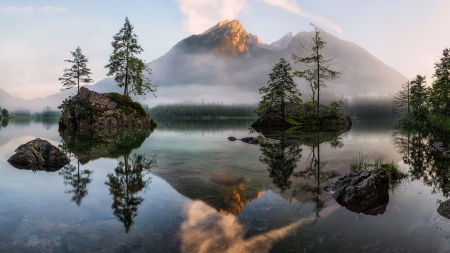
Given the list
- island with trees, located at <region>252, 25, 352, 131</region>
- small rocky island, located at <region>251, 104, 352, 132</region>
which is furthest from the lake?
small rocky island, located at <region>251, 104, 352, 132</region>

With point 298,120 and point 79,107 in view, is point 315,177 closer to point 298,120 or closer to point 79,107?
point 298,120

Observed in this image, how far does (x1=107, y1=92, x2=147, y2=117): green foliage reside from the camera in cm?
5072

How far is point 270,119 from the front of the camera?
51.7 metres

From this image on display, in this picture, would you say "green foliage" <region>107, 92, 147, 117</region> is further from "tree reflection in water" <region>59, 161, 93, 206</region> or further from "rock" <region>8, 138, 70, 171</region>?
"tree reflection in water" <region>59, 161, 93, 206</region>

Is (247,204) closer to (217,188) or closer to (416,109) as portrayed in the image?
(217,188)

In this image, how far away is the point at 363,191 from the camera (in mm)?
8094

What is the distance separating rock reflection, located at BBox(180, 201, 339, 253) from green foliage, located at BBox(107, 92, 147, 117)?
48.5 m

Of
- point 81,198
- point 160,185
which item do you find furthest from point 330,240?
point 81,198

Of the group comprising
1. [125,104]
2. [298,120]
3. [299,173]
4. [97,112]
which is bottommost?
[299,173]

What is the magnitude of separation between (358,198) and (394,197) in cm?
170

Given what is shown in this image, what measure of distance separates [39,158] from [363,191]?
1678 centimetres

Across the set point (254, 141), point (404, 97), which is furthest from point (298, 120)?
point (404, 97)

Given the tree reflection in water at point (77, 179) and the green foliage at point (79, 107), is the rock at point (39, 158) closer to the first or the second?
the tree reflection in water at point (77, 179)

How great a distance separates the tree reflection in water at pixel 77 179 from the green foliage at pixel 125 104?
129 ft
